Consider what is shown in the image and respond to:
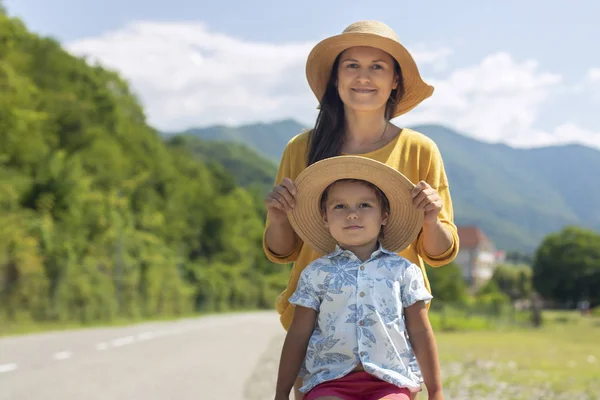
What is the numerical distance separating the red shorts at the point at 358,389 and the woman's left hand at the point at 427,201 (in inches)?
24.0

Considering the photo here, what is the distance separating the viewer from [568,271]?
361 ft

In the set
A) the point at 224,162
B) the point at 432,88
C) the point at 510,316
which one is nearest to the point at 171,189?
the point at 510,316

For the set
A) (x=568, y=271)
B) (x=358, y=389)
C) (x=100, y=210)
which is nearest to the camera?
Answer: (x=358, y=389)

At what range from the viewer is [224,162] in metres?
149

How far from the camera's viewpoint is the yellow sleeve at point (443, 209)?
327 centimetres

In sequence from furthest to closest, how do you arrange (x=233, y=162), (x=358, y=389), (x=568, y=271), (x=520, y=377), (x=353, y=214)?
1. (x=233, y=162)
2. (x=568, y=271)
3. (x=520, y=377)
4. (x=353, y=214)
5. (x=358, y=389)

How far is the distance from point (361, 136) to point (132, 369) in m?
9.35

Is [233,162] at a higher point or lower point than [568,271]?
higher

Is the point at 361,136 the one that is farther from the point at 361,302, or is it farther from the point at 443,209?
the point at 361,302

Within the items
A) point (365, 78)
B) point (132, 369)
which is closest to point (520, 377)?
point (132, 369)

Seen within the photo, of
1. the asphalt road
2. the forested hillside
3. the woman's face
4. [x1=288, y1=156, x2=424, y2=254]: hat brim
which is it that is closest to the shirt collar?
[x1=288, y1=156, x2=424, y2=254]: hat brim

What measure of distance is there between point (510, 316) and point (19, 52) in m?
29.4

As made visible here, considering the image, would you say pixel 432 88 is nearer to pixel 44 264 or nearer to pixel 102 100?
pixel 44 264

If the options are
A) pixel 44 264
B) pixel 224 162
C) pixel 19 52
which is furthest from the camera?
pixel 224 162
